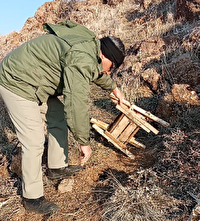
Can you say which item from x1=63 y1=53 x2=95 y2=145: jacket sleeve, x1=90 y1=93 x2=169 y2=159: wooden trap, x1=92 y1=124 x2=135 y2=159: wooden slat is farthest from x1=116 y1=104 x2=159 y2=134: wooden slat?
x1=63 y1=53 x2=95 y2=145: jacket sleeve

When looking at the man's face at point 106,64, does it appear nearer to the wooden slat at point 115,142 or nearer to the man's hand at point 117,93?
the man's hand at point 117,93

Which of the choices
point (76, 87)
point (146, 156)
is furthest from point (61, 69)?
point (146, 156)

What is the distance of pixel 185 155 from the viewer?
8.23ft

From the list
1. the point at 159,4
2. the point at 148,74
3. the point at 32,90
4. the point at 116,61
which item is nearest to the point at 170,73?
the point at 148,74

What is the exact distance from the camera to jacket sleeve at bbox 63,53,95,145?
72.2 inches

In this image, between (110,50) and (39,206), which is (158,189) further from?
(110,50)

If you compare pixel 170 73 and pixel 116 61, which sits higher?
pixel 116 61

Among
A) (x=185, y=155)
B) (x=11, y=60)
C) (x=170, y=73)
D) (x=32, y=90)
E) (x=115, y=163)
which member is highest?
(x=11, y=60)

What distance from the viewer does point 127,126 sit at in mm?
3174

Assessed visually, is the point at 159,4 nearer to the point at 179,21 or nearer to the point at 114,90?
the point at 179,21

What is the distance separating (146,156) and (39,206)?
1513 millimetres

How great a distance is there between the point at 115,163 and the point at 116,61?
1.46m

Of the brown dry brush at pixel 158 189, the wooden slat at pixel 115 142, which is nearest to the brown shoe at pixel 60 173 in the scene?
the brown dry brush at pixel 158 189

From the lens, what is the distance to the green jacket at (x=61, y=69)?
6.10 ft
